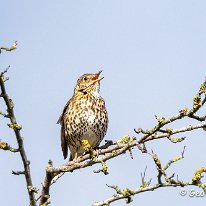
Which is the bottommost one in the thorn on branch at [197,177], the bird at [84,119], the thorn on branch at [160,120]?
the thorn on branch at [197,177]

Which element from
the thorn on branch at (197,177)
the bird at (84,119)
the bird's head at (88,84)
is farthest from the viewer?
the bird's head at (88,84)

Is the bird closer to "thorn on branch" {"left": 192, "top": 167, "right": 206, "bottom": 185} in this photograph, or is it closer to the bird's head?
the bird's head

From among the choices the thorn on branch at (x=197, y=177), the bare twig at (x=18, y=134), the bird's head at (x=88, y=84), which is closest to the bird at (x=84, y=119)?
the bird's head at (x=88, y=84)

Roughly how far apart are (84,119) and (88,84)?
108 centimetres

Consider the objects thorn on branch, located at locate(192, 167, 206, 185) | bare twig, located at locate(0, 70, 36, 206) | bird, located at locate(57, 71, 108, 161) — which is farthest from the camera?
bird, located at locate(57, 71, 108, 161)

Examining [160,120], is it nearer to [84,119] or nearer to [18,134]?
[18,134]

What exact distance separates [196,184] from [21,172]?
1709 millimetres

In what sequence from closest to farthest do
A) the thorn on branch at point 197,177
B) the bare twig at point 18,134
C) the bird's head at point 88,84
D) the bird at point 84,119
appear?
1. the bare twig at point 18,134
2. the thorn on branch at point 197,177
3. the bird at point 84,119
4. the bird's head at point 88,84

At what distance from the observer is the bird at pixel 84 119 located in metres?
9.87

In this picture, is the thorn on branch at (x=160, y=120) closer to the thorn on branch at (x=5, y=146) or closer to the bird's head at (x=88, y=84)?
the thorn on branch at (x=5, y=146)

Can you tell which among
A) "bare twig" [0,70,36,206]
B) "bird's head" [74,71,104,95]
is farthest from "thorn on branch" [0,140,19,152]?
"bird's head" [74,71,104,95]

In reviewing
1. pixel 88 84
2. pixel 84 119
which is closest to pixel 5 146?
pixel 84 119

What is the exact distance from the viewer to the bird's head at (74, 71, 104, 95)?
10.7 metres

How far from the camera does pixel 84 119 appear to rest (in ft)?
32.6
